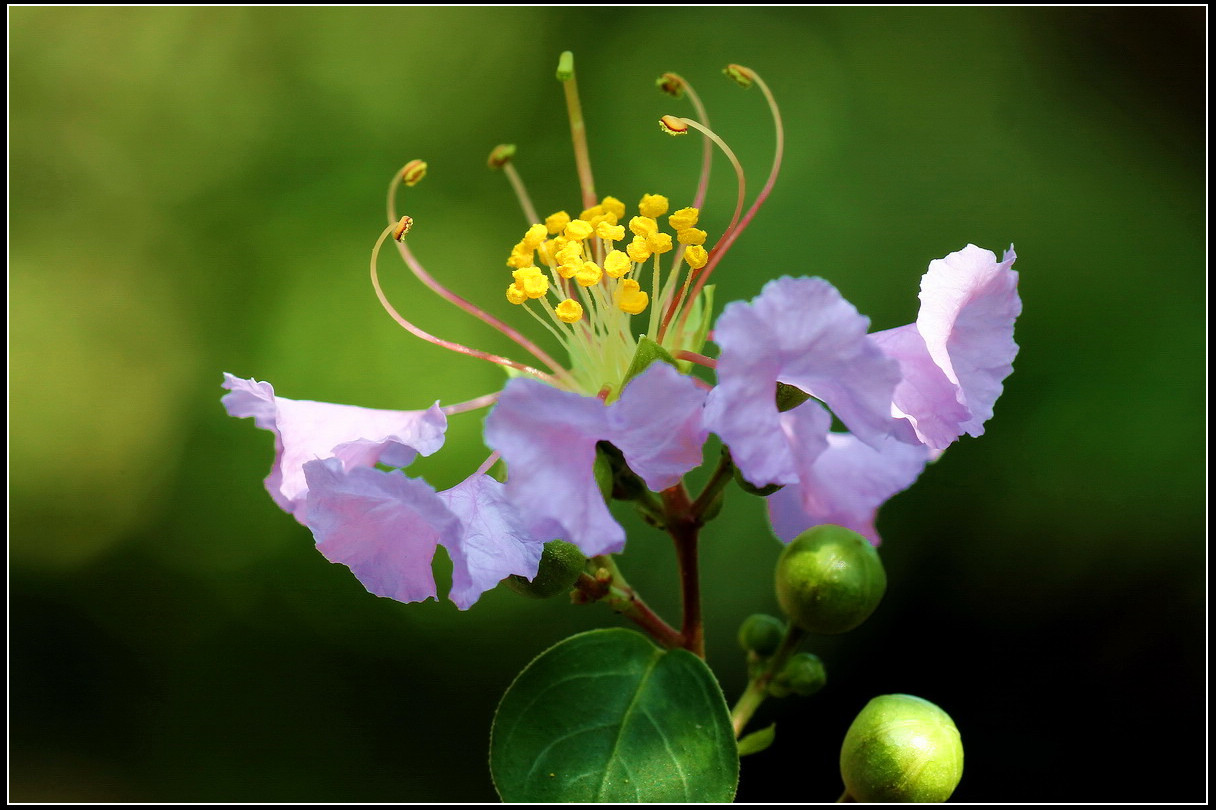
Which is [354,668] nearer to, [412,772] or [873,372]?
[412,772]

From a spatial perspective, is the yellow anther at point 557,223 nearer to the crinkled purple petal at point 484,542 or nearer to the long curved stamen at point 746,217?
the long curved stamen at point 746,217

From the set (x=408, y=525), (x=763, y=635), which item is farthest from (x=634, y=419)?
(x=763, y=635)

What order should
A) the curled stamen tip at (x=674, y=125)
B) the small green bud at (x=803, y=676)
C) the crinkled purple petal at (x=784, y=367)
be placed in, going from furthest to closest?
the small green bud at (x=803, y=676) < the curled stamen tip at (x=674, y=125) < the crinkled purple petal at (x=784, y=367)

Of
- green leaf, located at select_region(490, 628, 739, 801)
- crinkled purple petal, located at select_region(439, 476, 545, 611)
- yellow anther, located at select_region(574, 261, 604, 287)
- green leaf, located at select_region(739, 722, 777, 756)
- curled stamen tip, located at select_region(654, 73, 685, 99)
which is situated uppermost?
curled stamen tip, located at select_region(654, 73, 685, 99)

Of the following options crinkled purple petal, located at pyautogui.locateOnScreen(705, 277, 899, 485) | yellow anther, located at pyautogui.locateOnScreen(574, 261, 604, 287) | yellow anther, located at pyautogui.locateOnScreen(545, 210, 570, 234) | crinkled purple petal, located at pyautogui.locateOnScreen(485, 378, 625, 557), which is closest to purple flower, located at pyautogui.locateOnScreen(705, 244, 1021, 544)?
crinkled purple petal, located at pyautogui.locateOnScreen(705, 277, 899, 485)

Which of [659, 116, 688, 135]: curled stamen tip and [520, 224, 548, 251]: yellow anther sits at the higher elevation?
[659, 116, 688, 135]: curled stamen tip

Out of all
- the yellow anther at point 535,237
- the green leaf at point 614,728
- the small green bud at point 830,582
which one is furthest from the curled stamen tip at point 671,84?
the green leaf at point 614,728

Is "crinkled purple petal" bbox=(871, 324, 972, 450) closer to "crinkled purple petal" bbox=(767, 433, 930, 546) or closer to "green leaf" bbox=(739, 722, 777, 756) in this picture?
"crinkled purple petal" bbox=(767, 433, 930, 546)

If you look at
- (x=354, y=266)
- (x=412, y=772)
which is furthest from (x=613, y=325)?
(x=412, y=772)
